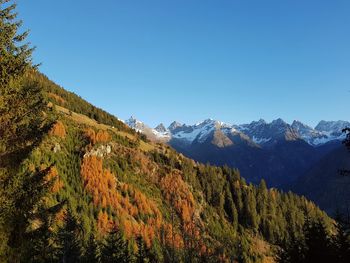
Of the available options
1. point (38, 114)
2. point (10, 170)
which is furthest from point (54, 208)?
point (38, 114)

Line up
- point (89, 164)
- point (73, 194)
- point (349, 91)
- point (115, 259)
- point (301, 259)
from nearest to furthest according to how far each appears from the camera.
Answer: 1. point (349, 91)
2. point (301, 259)
3. point (115, 259)
4. point (73, 194)
5. point (89, 164)

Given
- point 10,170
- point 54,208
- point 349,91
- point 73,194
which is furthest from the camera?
point 73,194

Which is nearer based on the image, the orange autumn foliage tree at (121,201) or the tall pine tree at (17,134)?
the tall pine tree at (17,134)

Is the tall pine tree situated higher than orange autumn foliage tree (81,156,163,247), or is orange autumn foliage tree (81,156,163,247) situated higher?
orange autumn foliage tree (81,156,163,247)

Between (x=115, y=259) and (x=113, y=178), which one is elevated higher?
(x=113, y=178)

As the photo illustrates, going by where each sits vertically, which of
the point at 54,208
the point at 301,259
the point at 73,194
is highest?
the point at 73,194

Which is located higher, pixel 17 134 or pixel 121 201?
pixel 121 201

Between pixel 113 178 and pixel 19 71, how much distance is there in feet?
565

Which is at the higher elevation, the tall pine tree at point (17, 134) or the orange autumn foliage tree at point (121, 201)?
the orange autumn foliage tree at point (121, 201)

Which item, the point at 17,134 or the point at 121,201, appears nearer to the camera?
the point at 17,134

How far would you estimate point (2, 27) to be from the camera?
833 inches

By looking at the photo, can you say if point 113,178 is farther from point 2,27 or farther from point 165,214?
point 2,27

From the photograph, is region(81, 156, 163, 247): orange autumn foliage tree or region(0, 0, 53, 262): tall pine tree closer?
region(0, 0, 53, 262): tall pine tree

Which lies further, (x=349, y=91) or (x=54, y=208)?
(x=54, y=208)
